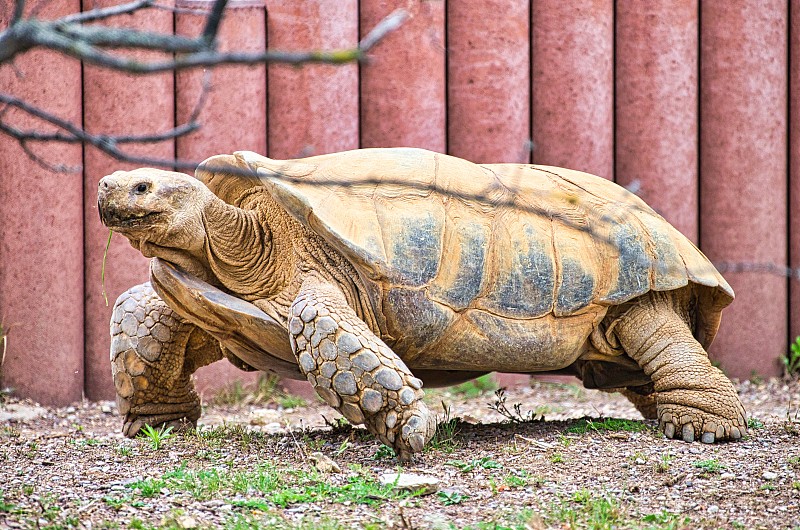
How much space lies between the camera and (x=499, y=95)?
6387 millimetres

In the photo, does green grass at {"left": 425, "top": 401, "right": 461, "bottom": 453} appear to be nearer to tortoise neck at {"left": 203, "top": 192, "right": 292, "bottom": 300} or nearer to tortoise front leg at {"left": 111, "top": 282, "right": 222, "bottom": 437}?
tortoise neck at {"left": 203, "top": 192, "right": 292, "bottom": 300}

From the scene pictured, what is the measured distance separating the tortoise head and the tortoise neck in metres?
0.08

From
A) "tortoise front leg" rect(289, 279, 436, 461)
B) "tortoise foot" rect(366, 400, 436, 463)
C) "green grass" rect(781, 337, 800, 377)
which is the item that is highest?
"tortoise front leg" rect(289, 279, 436, 461)

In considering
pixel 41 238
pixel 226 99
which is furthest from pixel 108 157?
pixel 226 99

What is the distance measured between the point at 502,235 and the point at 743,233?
306 centimetres

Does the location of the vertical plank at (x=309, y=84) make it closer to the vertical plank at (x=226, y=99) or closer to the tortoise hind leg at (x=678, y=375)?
the vertical plank at (x=226, y=99)

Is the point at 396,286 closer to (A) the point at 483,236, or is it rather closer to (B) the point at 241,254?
(A) the point at 483,236

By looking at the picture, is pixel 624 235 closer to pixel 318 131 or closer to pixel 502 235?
pixel 502 235

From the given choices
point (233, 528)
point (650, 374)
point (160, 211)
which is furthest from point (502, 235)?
point (233, 528)

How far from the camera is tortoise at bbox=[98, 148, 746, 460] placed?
3.80 metres

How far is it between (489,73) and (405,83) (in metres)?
0.56

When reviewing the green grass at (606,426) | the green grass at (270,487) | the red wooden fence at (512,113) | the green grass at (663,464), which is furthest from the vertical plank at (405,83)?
the green grass at (270,487)

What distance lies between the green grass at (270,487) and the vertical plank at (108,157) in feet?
8.77

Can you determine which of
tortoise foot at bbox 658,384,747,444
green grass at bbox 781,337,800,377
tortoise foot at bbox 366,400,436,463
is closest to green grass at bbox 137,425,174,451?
tortoise foot at bbox 366,400,436,463
